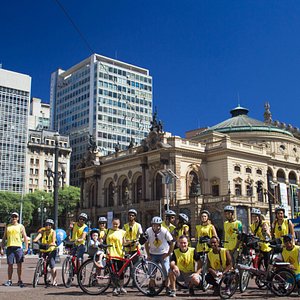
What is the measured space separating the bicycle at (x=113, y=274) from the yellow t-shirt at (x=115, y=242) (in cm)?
15

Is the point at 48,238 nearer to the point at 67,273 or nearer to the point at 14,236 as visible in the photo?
the point at 14,236

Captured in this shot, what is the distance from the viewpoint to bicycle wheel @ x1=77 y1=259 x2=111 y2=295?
12.7m

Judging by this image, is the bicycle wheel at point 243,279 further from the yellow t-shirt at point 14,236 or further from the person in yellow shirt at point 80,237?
the yellow t-shirt at point 14,236

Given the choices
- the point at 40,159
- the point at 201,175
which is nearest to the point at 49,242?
the point at 201,175

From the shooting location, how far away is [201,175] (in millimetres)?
61781

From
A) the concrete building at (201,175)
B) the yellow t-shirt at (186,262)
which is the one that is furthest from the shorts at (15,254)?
the concrete building at (201,175)

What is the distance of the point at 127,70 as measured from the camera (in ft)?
402

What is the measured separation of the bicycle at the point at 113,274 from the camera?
12352mm

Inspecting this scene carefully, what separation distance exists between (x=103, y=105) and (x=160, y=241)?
104061 mm

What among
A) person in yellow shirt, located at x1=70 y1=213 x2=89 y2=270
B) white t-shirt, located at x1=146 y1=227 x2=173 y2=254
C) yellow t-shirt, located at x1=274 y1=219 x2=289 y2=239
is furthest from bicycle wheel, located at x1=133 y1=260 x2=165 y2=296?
yellow t-shirt, located at x1=274 y1=219 x2=289 y2=239

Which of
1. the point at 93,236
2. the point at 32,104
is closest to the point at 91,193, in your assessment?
the point at 93,236

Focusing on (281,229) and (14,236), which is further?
(14,236)

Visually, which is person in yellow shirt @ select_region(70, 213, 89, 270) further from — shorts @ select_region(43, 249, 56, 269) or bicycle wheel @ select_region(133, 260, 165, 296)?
bicycle wheel @ select_region(133, 260, 165, 296)

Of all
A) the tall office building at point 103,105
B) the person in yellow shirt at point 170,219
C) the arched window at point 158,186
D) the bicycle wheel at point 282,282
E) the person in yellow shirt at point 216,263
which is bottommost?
the bicycle wheel at point 282,282
